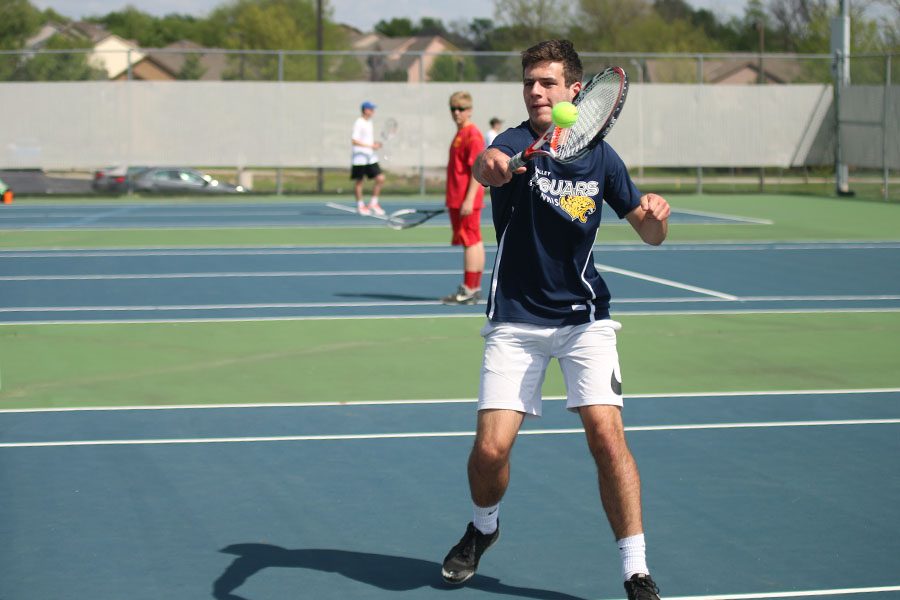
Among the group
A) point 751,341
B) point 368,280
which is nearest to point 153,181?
point 368,280

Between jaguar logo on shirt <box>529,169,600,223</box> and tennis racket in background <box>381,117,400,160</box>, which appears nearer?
jaguar logo on shirt <box>529,169,600,223</box>

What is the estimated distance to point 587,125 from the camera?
4438 mm

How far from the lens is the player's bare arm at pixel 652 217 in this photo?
457cm

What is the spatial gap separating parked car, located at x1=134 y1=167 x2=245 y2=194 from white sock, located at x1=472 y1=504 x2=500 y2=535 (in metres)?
25.0

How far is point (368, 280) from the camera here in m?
14.6

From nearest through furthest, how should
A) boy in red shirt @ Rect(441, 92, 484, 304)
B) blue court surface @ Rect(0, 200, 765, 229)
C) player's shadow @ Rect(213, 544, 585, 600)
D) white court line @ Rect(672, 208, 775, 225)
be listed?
player's shadow @ Rect(213, 544, 585, 600)
boy in red shirt @ Rect(441, 92, 484, 304)
blue court surface @ Rect(0, 200, 765, 229)
white court line @ Rect(672, 208, 775, 225)

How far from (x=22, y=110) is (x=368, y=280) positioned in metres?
15.3

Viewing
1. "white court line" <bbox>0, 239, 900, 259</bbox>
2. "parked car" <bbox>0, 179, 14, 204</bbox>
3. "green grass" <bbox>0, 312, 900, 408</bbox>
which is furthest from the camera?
"parked car" <bbox>0, 179, 14, 204</bbox>

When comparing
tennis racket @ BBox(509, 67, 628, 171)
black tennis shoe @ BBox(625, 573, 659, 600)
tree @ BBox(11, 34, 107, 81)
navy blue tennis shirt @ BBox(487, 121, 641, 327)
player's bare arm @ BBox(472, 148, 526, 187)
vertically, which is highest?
tree @ BBox(11, 34, 107, 81)

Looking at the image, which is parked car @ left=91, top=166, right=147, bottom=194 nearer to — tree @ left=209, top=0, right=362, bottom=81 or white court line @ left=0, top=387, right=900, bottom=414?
tree @ left=209, top=0, right=362, bottom=81

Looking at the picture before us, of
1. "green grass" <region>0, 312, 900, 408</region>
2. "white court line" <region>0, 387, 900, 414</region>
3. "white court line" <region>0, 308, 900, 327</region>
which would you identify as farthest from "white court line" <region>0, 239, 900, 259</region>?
"white court line" <region>0, 387, 900, 414</region>

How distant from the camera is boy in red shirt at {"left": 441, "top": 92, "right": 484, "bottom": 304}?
11.7 m

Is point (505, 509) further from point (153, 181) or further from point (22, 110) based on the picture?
point (153, 181)

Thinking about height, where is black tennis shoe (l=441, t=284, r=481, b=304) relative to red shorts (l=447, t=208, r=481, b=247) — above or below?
below
